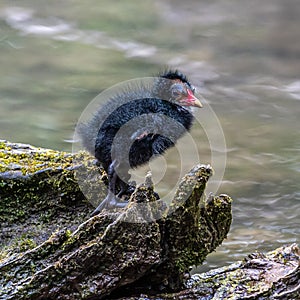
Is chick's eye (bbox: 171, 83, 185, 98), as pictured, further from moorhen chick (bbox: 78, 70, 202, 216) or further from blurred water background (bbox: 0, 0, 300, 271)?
blurred water background (bbox: 0, 0, 300, 271)

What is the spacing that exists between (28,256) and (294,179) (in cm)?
328

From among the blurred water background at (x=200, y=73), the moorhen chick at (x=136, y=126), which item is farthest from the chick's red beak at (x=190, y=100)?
the blurred water background at (x=200, y=73)

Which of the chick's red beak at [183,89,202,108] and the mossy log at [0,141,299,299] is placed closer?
the mossy log at [0,141,299,299]

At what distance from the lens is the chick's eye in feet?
9.47

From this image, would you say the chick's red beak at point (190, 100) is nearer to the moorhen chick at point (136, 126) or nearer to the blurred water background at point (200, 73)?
the moorhen chick at point (136, 126)

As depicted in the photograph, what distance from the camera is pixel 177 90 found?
2.89m

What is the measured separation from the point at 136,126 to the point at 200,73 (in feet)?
12.8

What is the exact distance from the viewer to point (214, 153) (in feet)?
18.5

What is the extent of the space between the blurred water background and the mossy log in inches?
66.4

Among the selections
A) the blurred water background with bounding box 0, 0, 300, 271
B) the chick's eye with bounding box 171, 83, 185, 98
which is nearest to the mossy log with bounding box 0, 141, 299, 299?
the chick's eye with bounding box 171, 83, 185, 98

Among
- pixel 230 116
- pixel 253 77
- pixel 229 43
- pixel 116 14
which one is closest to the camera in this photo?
pixel 230 116

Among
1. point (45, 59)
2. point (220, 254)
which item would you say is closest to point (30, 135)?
point (45, 59)

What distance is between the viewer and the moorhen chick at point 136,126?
9.07 feet

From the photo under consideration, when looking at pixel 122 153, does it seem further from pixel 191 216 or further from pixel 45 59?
pixel 45 59
